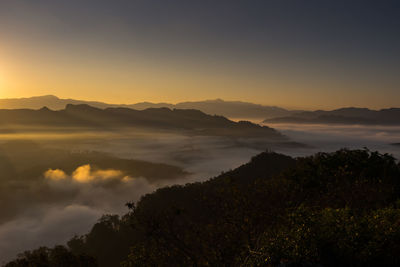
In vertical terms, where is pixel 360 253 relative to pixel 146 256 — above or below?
above

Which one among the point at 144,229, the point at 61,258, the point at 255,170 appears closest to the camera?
the point at 144,229

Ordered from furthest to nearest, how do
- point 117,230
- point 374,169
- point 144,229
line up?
point 117,230 < point 374,169 < point 144,229

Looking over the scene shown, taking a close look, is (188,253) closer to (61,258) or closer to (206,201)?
(206,201)

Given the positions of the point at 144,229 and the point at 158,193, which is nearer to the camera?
the point at 144,229

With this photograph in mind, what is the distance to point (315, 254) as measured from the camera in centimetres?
1236

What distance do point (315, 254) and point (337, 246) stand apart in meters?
1.45

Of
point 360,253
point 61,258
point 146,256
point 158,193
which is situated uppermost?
point 360,253

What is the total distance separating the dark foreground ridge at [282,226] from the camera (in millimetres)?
12820

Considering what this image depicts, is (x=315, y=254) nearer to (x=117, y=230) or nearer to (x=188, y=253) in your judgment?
(x=188, y=253)

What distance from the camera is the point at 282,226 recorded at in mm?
16156

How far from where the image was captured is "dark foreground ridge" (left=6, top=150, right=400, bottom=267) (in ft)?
42.1

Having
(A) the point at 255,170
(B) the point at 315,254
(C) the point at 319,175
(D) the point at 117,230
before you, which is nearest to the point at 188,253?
(B) the point at 315,254

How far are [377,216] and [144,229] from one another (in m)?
12.0

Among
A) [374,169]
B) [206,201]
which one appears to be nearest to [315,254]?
[206,201]
